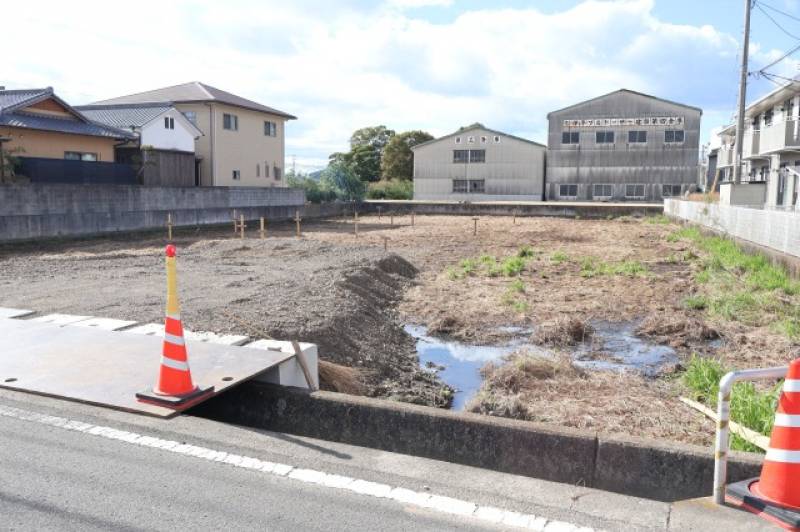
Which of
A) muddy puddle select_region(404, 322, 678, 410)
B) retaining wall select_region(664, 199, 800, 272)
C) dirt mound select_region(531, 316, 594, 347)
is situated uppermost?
retaining wall select_region(664, 199, 800, 272)

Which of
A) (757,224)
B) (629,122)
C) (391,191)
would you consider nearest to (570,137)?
(629,122)

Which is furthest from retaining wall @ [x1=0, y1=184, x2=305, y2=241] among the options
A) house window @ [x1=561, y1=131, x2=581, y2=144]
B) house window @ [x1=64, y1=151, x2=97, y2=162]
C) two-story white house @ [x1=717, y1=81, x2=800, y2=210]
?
house window @ [x1=561, y1=131, x2=581, y2=144]

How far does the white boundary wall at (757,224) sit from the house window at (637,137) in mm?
20390

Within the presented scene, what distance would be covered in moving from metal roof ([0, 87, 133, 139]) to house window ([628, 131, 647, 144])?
31.5m

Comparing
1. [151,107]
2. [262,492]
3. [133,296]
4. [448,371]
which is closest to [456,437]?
[262,492]

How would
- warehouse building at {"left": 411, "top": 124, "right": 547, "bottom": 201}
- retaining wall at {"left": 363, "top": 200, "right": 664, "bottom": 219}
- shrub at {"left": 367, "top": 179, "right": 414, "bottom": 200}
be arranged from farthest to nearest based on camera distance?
shrub at {"left": 367, "top": 179, "right": 414, "bottom": 200} < warehouse building at {"left": 411, "top": 124, "right": 547, "bottom": 201} < retaining wall at {"left": 363, "top": 200, "right": 664, "bottom": 219}

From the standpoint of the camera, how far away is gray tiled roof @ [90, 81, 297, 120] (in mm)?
31453

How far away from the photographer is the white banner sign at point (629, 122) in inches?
1631

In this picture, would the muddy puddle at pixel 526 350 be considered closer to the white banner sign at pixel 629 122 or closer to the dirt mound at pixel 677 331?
the dirt mound at pixel 677 331

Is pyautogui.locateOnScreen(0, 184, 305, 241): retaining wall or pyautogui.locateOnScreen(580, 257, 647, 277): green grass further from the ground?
pyautogui.locateOnScreen(0, 184, 305, 241): retaining wall

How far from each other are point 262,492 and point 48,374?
96.4 inches

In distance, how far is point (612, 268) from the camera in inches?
576

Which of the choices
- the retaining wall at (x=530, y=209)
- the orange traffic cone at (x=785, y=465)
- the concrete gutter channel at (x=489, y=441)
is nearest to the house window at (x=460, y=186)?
the retaining wall at (x=530, y=209)

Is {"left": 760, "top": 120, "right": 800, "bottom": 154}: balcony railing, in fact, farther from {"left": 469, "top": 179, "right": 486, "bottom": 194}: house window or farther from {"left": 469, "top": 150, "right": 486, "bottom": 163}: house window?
{"left": 469, "top": 179, "right": 486, "bottom": 194}: house window
